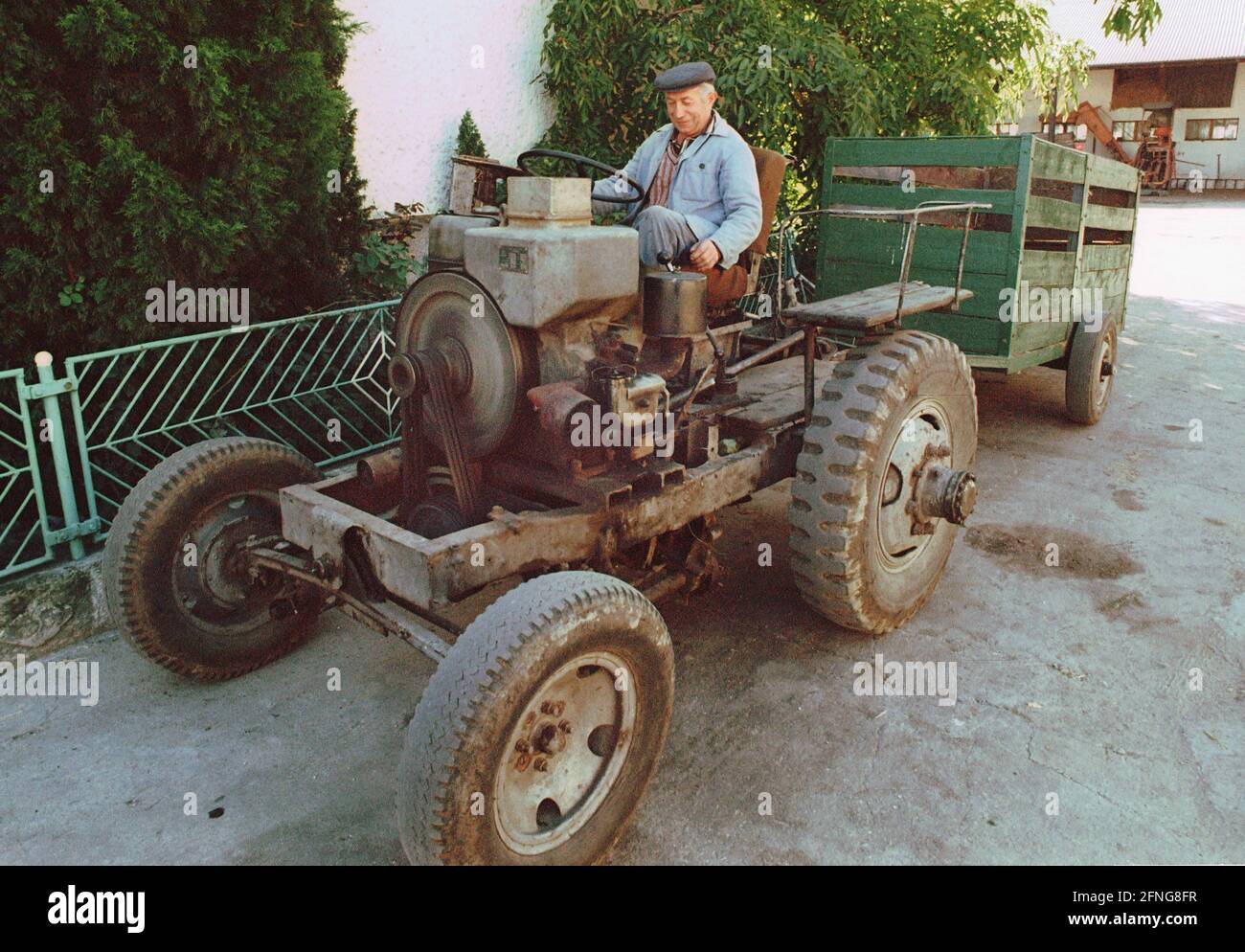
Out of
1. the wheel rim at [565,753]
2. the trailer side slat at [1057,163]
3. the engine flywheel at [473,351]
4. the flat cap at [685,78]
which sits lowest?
the wheel rim at [565,753]

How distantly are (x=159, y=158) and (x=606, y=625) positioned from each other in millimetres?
3227

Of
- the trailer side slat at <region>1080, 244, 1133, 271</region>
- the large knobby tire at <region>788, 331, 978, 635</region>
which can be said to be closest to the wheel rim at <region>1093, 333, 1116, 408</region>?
the trailer side slat at <region>1080, 244, 1133, 271</region>

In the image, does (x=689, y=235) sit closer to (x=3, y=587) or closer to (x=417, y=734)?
(x=417, y=734)

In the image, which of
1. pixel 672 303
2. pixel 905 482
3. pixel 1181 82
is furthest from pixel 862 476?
pixel 1181 82

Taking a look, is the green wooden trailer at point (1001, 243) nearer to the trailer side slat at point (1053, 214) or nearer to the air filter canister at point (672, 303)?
the trailer side slat at point (1053, 214)

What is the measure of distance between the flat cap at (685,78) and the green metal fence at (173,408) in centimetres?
190

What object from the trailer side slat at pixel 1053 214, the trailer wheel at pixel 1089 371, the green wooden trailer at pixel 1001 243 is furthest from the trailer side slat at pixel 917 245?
the trailer wheel at pixel 1089 371

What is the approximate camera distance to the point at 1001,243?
5.51 meters

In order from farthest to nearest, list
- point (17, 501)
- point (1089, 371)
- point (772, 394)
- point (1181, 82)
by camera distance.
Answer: point (1181, 82) → point (1089, 371) → point (17, 501) → point (772, 394)

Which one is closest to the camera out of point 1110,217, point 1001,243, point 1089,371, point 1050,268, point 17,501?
point 17,501

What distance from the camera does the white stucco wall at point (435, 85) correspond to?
6.47 meters

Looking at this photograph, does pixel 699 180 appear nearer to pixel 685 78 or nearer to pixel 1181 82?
pixel 685 78

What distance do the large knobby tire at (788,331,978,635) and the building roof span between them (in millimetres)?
32101

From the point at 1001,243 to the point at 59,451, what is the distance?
4.82 metres
